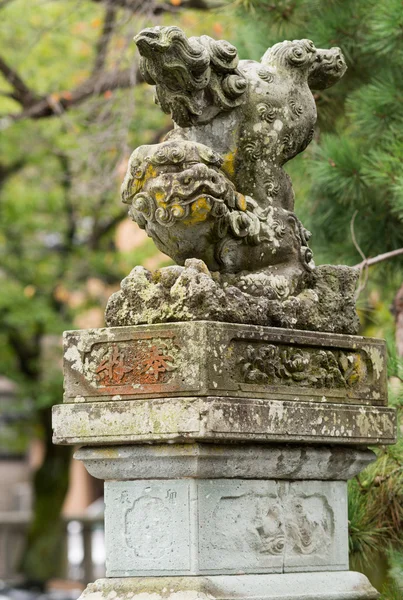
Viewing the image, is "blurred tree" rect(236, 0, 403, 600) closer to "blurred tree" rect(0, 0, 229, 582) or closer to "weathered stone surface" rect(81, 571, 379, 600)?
"weathered stone surface" rect(81, 571, 379, 600)

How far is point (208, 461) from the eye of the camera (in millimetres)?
4363

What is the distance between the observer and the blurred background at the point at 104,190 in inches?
282

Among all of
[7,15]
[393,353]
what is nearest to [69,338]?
[393,353]

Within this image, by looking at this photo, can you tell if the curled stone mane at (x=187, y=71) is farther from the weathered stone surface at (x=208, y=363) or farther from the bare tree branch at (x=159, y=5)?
the bare tree branch at (x=159, y=5)

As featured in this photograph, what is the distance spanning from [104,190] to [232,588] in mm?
7817

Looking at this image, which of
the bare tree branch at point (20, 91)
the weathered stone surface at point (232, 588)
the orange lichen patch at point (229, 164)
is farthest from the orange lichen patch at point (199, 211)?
the bare tree branch at point (20, 91)

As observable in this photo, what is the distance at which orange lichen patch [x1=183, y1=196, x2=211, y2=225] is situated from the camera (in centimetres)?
452

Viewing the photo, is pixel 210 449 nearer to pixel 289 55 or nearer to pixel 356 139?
pixel 289 55

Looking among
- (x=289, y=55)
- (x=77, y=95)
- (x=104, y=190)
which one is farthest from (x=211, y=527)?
(x=77, y=95)

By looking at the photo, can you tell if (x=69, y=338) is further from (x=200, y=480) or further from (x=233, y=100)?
(x=233, y=100)

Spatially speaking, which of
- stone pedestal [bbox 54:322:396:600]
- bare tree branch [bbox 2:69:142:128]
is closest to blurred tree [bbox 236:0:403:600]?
stone pedestal [bbox 54:322:396:600]

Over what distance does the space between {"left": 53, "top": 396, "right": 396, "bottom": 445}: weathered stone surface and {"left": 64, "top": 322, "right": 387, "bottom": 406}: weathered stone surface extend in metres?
0.05

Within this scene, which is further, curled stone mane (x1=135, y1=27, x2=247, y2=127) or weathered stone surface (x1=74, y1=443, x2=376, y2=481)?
curled stone mane (x1=135, y1=27, x2=247, y2=127)

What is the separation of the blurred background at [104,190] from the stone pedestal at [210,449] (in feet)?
3.53
